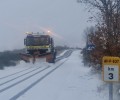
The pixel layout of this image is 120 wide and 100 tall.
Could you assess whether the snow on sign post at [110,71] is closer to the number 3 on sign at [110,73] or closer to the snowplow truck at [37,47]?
the number 3 on sign at [110,73]

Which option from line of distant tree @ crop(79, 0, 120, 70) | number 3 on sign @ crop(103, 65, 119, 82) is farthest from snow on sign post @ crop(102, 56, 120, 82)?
line of distant tree @ crop(79, 0, 120, 70)

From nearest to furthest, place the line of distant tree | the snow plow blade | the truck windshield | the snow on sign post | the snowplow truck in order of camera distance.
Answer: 1. the snow on sign post
2. the line of distant tree
3. the snow plow blade
4. the snowplow truck
5. the truck windshield

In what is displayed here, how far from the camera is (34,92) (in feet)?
69.4

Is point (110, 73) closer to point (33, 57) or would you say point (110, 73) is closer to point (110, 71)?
point (110, 71)

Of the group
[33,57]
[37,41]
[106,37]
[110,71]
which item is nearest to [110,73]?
[110,71]

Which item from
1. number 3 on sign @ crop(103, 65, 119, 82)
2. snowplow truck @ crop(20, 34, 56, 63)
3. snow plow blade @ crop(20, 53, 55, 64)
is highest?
number 3 on sign @ crop(103, 65, 119, 82)

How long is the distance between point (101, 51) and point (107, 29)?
3.67 feet

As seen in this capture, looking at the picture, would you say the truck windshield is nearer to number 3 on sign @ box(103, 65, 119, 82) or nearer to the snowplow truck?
the snowplow truck

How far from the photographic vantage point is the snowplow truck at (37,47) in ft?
165

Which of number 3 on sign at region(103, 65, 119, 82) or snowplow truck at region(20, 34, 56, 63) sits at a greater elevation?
number 3 on sign at region(103, 65, 119, 82)

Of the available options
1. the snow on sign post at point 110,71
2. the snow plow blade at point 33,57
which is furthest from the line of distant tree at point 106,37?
the snow plow blade at point 33,57

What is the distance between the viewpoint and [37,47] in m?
50.8

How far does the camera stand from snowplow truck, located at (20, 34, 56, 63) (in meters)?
50.4

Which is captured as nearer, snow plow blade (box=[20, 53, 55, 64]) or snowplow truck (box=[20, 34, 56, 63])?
snow plow blade (box=[20, 53, 55, 64])
